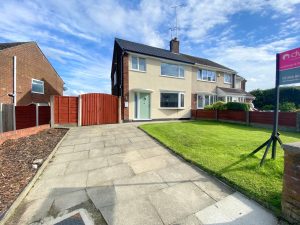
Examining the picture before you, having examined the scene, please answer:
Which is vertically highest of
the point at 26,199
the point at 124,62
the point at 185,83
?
the point at 124,62

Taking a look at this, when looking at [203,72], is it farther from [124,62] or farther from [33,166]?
[33,166]

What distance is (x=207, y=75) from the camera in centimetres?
2052

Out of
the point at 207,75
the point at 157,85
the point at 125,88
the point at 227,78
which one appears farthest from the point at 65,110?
the point at 227,78

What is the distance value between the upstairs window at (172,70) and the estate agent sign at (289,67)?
12.5m

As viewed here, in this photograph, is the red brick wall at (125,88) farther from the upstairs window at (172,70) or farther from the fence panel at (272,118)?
the fence panel at (272,118)

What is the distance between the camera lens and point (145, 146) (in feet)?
22.6

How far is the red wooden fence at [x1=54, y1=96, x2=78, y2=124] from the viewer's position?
1128 centimetres

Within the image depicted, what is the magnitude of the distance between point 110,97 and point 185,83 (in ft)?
27.5

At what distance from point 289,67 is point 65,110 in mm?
11536

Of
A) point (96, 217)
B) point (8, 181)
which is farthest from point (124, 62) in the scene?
point (96, 217)

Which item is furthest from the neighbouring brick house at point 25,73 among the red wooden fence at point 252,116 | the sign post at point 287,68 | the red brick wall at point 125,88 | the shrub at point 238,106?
the shrub at point 238,106

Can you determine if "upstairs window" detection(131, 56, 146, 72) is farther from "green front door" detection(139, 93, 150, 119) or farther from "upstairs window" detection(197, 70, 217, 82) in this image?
"upstairs window" detection(197, 70, 217, 82)

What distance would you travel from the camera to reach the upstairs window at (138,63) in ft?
49.0

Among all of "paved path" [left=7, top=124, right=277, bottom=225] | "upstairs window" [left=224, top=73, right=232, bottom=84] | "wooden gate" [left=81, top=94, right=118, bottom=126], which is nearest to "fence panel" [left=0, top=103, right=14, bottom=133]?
"wooden gate" [left=81, top=94, right=118, bottom=126]
